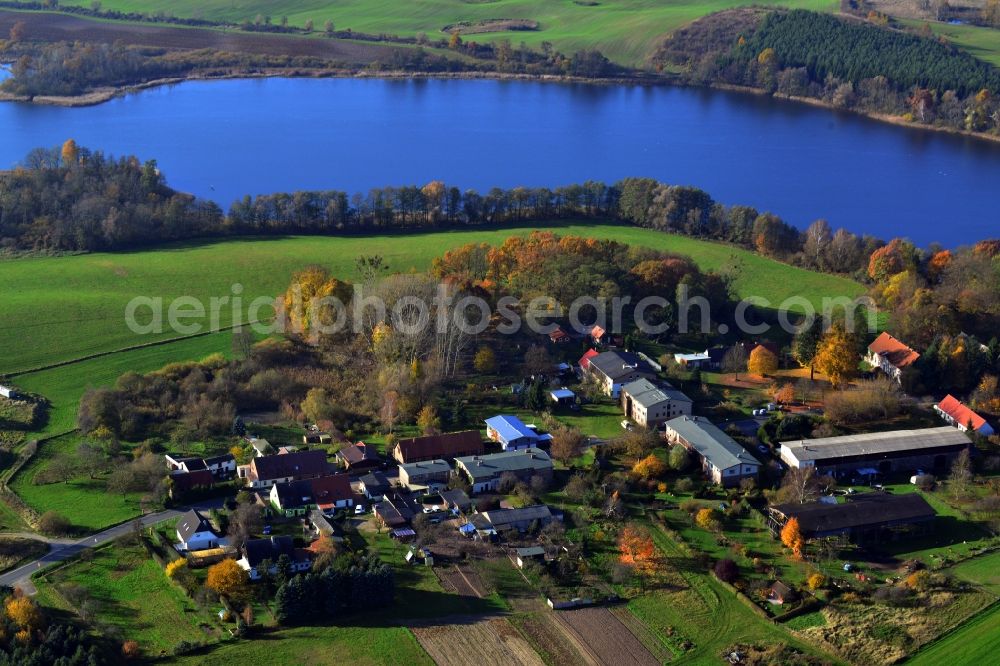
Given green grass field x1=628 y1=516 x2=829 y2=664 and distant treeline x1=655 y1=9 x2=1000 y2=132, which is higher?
distant treeline x1=655 y1=9 x2=1000 y2=132

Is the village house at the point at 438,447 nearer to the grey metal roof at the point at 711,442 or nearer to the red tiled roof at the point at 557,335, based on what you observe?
the grey metal roof at the point at 711,442

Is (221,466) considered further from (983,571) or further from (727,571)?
(983,571)

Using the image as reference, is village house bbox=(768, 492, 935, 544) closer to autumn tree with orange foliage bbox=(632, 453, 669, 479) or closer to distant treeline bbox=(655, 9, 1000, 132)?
autumn tree with orange foliage bbox=(632, 453, 669, 479)

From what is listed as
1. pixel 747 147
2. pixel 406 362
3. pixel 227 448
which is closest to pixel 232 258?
pixel 406 362

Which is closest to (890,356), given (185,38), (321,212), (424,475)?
(424,475)

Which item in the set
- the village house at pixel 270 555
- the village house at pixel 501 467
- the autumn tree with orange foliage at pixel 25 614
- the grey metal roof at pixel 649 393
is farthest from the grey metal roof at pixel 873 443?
the autumn tree with orange foliage at pixel 25 614

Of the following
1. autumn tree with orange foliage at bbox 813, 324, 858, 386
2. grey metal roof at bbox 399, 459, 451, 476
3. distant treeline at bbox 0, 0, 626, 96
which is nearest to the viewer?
grey metal roof at bbox 399, 459, 451, 476

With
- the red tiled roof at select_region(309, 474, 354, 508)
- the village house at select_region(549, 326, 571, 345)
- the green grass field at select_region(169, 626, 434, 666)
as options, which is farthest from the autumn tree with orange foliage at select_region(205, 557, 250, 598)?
the village house at select_region(549, 326, 571, 345)

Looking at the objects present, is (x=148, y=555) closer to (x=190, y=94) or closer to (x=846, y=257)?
(x=846, y=257)
